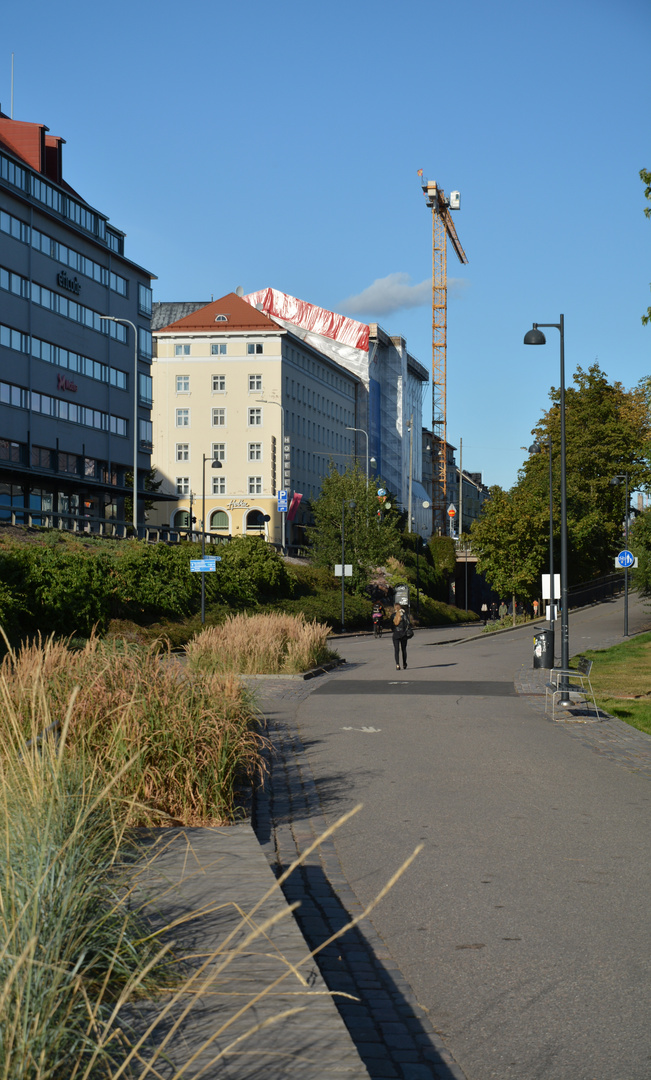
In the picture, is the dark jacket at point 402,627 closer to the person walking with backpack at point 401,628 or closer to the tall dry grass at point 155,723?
the person walking with backpack at point 401,628

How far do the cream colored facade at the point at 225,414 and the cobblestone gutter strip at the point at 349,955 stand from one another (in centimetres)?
8896

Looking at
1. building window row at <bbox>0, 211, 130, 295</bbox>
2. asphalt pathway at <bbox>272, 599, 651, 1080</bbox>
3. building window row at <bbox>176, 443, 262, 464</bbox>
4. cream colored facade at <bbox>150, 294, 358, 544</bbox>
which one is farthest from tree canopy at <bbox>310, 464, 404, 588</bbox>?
asphalt pathway at <bbox>272, 599, 651, 1080</bbox>

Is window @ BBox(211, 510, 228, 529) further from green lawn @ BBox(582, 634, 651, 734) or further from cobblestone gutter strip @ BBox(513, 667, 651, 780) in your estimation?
cobblestone gutter strip @ BBox(513, 667, 651, 780)

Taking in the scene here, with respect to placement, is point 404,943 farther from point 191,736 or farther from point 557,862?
point 191,736

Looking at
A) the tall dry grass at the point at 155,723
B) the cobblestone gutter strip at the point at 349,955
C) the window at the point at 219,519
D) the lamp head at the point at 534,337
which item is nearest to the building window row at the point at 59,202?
the window at the point at 219,519

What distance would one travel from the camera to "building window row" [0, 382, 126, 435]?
60.6 m

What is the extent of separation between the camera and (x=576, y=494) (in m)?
74.1

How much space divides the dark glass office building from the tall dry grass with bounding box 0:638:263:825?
149 feet

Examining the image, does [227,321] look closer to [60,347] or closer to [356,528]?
[60,347]

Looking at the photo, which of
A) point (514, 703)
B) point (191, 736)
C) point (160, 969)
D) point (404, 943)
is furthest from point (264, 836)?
point (514, 703)

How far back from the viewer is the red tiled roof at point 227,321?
4033 inches

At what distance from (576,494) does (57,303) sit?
108 ft

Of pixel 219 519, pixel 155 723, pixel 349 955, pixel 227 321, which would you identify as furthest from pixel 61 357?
pixel 349 955

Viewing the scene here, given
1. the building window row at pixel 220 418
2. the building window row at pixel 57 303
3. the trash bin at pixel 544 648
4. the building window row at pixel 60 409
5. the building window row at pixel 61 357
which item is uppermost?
the building window row at pixel 57 303
